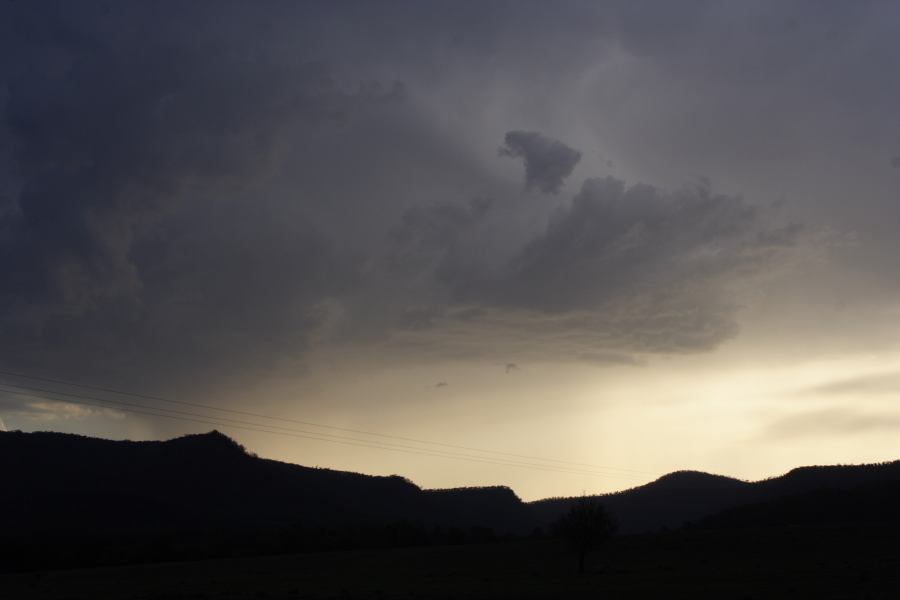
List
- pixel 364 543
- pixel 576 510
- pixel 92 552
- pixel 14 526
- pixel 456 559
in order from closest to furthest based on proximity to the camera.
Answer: pixel 576 510, pixel 456 559, pixel 92 552, pixel 364 543, pixel 14 526

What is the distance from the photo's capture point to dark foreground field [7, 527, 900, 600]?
6575 centimetres

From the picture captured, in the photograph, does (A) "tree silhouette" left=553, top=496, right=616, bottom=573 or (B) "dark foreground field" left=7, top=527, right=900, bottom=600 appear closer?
(B) "dark foreground field" left=7, top=527, right=900, bottom=600

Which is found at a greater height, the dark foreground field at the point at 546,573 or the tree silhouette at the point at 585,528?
the tree silhouette at the point at 585,528

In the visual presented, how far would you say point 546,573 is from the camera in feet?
291

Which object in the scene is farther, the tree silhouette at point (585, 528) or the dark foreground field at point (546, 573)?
the tree silhouette at point (585, 528)

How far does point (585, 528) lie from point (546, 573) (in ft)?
23.6

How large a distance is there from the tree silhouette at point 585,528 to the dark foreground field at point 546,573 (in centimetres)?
302

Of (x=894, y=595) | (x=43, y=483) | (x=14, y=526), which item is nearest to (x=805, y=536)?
(x=894, y=595)

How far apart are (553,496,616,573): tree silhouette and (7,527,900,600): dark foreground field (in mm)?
3020

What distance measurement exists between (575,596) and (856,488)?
145m

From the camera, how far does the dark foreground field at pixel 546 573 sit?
6575 centimetres

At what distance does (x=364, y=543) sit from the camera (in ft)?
487

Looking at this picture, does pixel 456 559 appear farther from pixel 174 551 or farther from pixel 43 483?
pixel 43 483

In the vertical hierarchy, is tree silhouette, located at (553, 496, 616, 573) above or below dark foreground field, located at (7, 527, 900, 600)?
above
